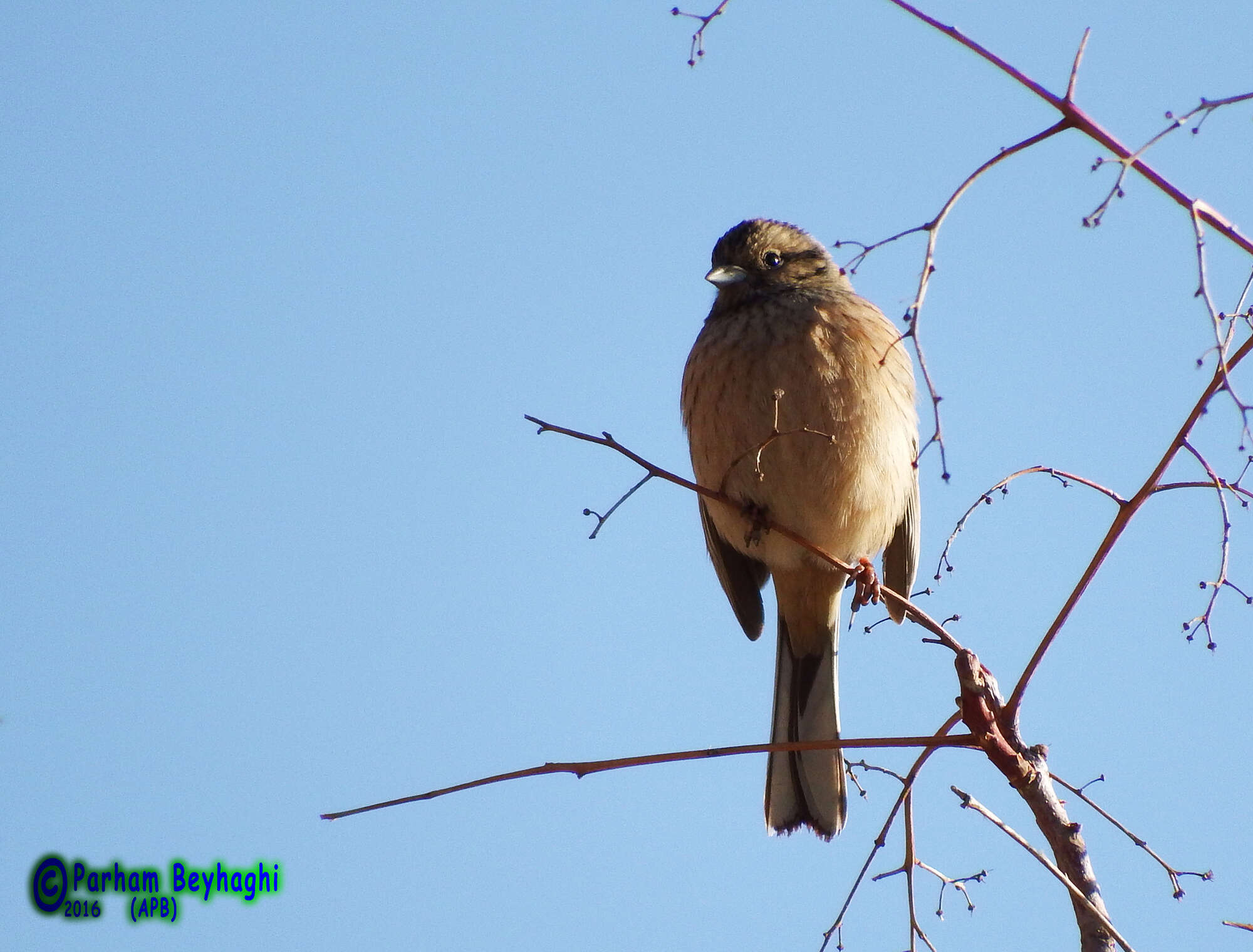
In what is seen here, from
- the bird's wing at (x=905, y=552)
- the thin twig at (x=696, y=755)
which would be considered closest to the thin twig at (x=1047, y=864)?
the thin twig at (x=696, y=755)

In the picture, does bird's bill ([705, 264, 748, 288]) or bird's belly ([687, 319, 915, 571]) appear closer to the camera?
bird's belly ([687, 319, 915, 571])

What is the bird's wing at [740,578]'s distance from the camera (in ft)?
18.9

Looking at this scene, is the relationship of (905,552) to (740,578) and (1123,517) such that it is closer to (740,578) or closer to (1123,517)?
(740,578)

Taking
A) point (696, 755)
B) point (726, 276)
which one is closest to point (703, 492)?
point (696, 755)

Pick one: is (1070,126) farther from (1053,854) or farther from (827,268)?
(827,268)

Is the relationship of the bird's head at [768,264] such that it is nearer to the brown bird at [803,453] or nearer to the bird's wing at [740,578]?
the brown bird at [803,453]

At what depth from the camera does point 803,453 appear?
16.0ft

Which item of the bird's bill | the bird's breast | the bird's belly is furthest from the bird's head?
the bird's belly

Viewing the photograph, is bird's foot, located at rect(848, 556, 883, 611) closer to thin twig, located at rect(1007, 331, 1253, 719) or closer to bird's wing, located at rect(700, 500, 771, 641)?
bird's wing, located at rect(700, 500, 771, 641)

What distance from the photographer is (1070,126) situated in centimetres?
246

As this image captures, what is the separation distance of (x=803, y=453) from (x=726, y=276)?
3.41ft

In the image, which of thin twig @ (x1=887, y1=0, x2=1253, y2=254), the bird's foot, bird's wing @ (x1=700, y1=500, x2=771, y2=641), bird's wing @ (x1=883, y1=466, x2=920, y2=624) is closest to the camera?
thin twig @ (x1=887, y1=0, x2=1253, y2=254)

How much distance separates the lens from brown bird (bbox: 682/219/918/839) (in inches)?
188

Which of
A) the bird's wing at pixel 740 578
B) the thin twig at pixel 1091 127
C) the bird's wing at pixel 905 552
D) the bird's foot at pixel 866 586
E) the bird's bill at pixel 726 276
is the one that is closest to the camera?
the thin twig at pixel 1091 127
